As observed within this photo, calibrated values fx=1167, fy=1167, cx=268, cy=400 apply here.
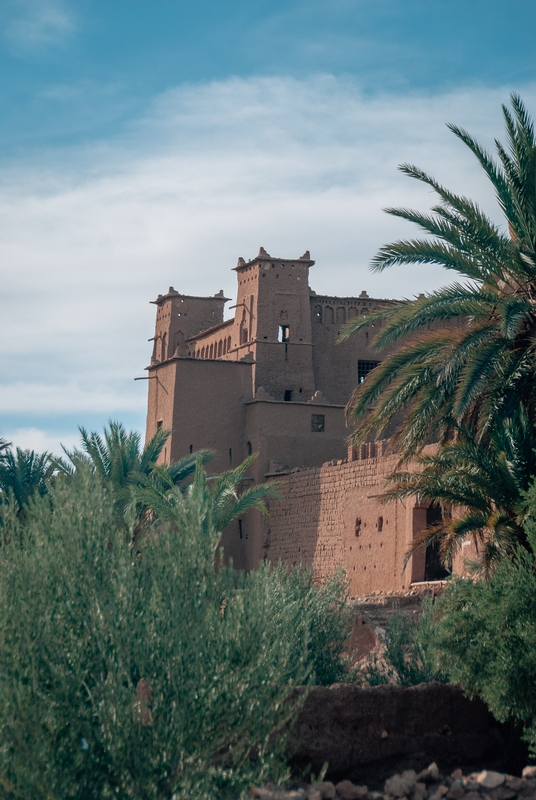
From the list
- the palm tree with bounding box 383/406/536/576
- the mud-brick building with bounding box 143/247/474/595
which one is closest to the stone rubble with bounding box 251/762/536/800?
the palm tree with bounding box 383/406/536/576

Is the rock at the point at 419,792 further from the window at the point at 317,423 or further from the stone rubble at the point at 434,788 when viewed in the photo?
the window at the point at 317,423

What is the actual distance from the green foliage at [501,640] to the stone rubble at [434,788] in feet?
2.24

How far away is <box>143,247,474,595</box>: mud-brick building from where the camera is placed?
24.5m

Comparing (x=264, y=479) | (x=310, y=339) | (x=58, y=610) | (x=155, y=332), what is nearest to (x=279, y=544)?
(x=264, y=479)

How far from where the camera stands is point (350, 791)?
10.1 metres

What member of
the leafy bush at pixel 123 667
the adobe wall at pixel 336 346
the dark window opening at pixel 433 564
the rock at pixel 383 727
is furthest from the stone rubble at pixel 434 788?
the adobe wall at pixel 336 346

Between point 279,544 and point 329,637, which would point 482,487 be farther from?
point 279,544

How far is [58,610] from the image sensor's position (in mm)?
8211

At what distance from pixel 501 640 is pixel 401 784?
1.99 m

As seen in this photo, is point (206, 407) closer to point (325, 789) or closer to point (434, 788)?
point (434, 788)

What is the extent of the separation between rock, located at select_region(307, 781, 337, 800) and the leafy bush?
1254 mm

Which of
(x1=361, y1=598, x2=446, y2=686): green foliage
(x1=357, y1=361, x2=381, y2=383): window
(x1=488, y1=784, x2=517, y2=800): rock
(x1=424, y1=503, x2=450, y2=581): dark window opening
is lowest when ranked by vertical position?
(x1=488, y1=784, x2=517, y2=800): rock

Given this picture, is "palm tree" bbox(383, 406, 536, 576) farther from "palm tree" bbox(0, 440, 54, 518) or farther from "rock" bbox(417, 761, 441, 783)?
"palm tree" bbox(0, 440, 54, 518)

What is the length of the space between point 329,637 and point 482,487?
8.99ft
